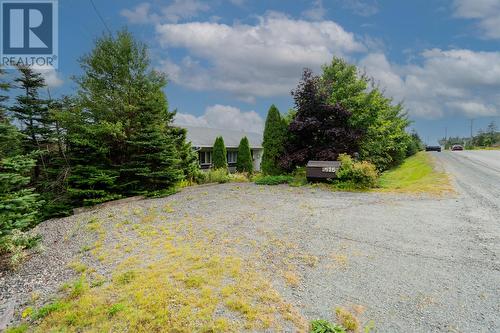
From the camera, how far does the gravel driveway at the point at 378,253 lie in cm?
303

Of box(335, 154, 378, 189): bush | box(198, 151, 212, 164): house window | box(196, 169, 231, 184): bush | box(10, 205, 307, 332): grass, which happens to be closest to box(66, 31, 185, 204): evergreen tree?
box(196, 169, 231, 184): bush

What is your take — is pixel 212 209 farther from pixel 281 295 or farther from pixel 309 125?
pixel 309 125

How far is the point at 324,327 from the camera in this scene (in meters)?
2.70

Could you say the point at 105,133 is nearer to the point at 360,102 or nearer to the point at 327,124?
the point at 327,124

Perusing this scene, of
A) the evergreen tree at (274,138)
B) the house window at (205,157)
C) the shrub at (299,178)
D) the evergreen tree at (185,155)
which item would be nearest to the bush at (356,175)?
the shrub at (299,178)

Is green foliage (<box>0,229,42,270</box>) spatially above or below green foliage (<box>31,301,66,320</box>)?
above

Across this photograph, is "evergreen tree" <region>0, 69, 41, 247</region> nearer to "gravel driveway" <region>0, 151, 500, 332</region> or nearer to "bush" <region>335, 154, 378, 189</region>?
"gravel driveway" <region>0, 151, 500, 332</region>

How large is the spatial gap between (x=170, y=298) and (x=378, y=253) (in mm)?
3427

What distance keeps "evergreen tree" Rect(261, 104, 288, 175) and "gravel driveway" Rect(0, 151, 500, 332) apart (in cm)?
653

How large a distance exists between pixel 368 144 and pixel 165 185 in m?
12.0

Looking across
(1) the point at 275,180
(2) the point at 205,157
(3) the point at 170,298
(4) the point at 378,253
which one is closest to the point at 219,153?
(2) the point at 205,157

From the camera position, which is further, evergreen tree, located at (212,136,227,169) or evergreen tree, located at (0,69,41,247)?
evergreen tree, located at (212,136,227,169)

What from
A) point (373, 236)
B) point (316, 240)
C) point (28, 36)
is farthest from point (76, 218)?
point (373, 236)

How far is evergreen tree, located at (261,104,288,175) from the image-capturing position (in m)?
15.2
